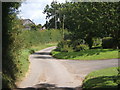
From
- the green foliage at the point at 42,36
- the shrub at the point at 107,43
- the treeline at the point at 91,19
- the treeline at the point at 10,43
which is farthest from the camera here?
the green foliage at the point at 42,36

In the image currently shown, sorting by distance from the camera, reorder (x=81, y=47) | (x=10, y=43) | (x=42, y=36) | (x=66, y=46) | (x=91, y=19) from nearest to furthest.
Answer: (x=10, y=43), (x=91, y=19), (x=81, y=47), (x=66, y=46), (x=42, y=36)

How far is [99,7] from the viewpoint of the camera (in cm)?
1587

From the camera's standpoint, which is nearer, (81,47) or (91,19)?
(91,19)

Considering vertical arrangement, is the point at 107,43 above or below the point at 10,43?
below

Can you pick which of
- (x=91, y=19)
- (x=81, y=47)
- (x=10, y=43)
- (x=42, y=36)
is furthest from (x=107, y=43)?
(x=10, y=43)

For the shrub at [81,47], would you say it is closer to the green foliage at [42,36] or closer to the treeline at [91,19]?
the treeline at [91,19]

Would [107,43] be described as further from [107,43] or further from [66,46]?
[66,46]

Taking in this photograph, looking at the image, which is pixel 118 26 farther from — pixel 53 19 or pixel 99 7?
pixel 53 19

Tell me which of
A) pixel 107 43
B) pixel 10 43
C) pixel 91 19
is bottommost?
pixel 107 43

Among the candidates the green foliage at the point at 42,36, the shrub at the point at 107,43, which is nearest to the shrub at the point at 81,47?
the shrub at the point at 107,43

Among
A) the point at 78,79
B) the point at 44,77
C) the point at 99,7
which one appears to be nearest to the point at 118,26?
the point at 99,7

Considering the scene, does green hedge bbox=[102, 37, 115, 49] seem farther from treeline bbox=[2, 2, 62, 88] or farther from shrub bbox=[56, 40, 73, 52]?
treeline bbox=[2, 2, 62, 88]

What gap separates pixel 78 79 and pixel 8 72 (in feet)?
17.3

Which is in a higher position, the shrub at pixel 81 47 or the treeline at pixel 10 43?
the treeline at pixel 10 43
